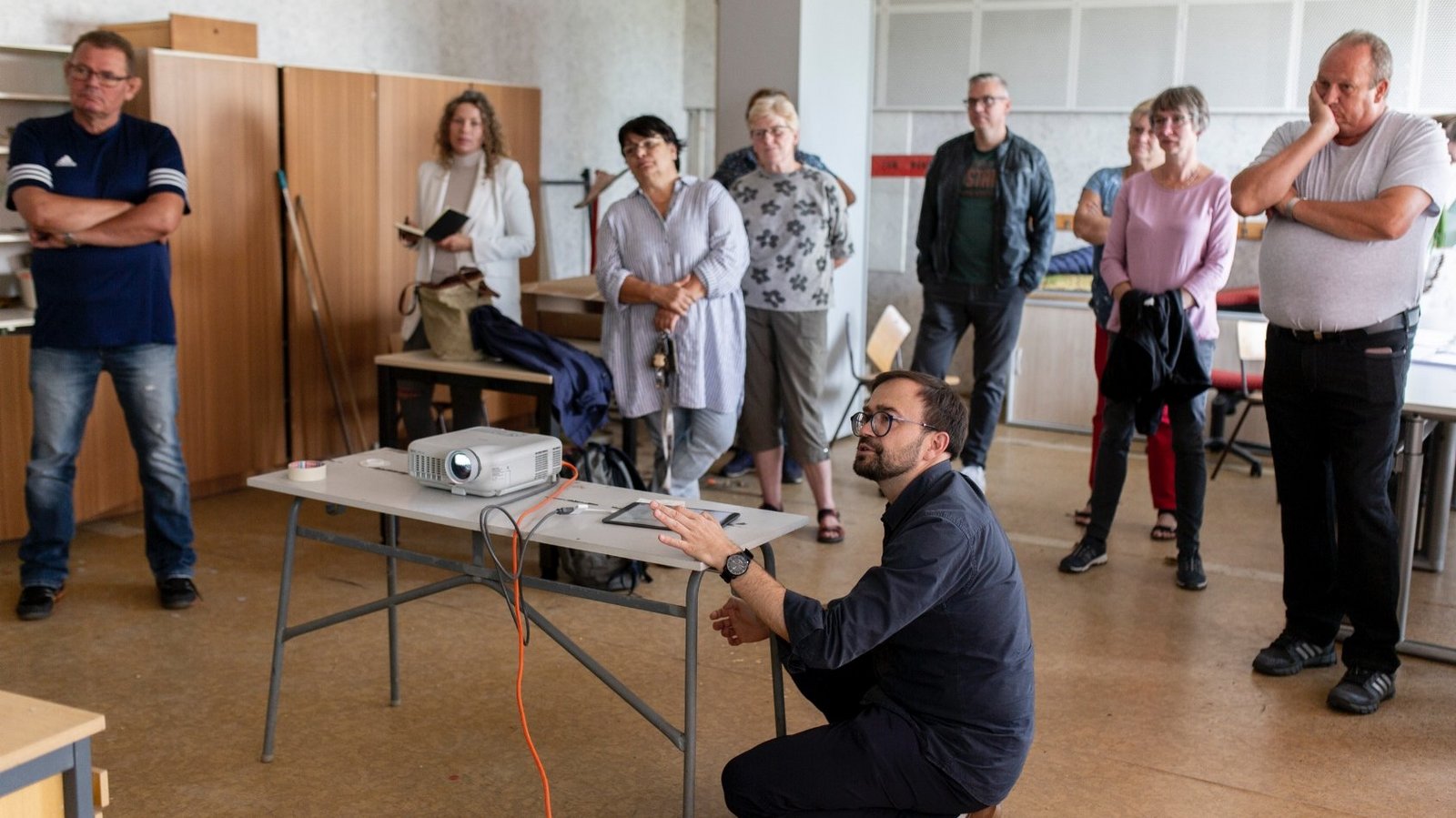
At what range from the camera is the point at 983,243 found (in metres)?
5.51

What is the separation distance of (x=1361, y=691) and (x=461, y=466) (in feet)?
7.96

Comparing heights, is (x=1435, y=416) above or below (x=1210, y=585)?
above

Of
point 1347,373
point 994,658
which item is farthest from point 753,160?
point 994,658

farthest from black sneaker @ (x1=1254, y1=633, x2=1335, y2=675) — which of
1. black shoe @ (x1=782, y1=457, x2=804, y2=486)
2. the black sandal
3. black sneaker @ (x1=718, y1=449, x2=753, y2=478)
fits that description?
black sneaker @ (x1=718, y1=449, x2=753, y2=478)

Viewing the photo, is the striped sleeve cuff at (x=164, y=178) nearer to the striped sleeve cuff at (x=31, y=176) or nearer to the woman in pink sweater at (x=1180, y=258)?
the striped sleeve cuff at (x=31, y=176)

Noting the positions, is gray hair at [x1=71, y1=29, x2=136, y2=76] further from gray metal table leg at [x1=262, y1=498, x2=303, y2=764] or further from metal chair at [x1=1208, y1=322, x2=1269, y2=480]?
metal chair at [x1=1208, y1=322, x2=1269, y2=480]

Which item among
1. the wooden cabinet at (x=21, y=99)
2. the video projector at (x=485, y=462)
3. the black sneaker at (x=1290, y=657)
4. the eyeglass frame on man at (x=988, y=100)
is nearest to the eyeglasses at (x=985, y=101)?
the eyeglass frame on man at (x=988, y=100)

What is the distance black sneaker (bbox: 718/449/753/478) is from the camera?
6195 mm

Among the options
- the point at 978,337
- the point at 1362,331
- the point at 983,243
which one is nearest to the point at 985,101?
the point at 983,243

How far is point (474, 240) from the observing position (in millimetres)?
5375

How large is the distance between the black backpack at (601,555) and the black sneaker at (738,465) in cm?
156

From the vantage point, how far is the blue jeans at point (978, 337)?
18.2 ft

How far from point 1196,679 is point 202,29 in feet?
14.4

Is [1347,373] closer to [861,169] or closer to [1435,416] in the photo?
[1435,416]
